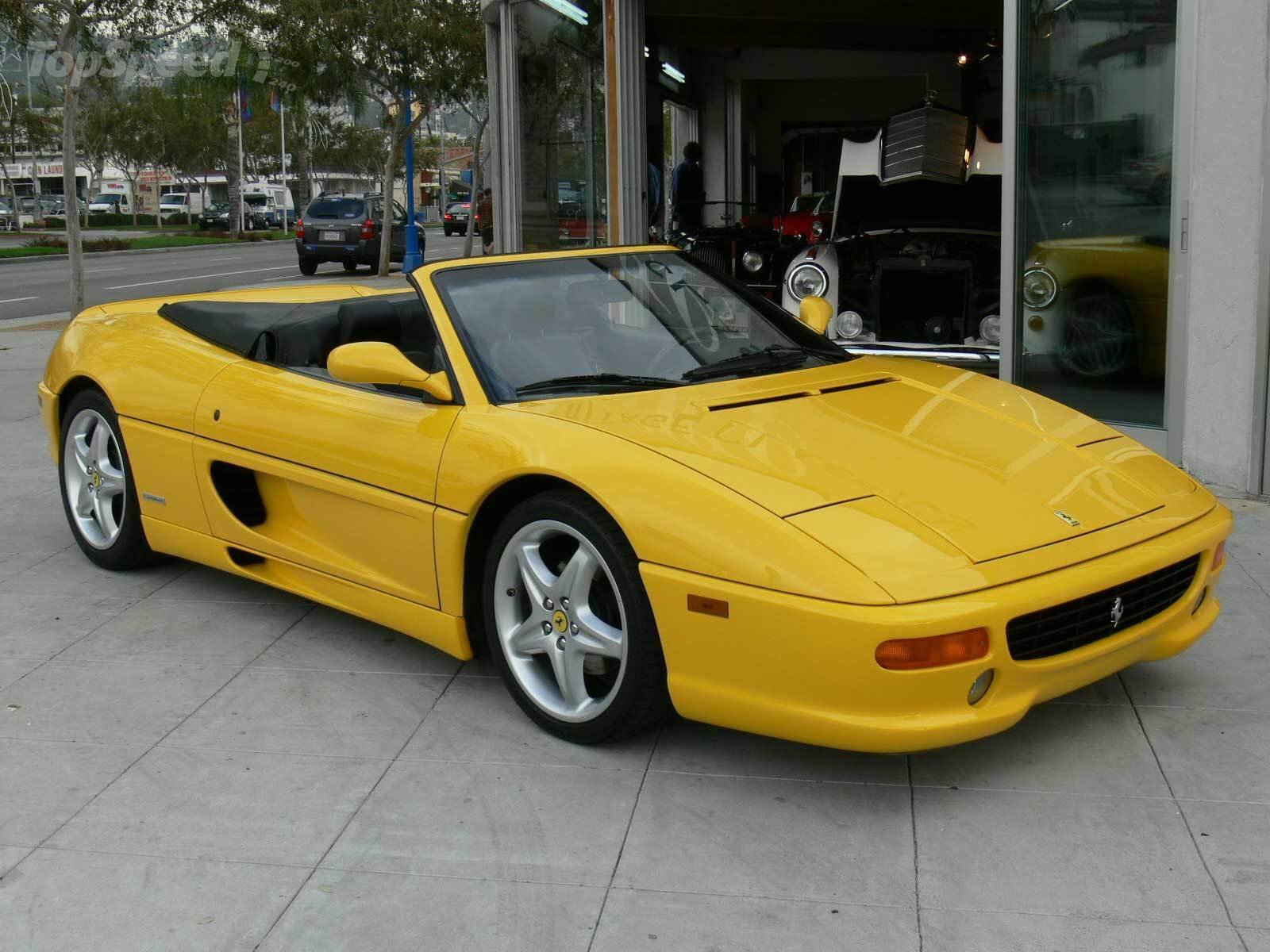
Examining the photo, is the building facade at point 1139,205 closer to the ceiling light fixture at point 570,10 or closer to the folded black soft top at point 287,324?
the ceiling light fixture at point 570,10

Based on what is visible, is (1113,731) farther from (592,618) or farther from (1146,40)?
(1146,40)

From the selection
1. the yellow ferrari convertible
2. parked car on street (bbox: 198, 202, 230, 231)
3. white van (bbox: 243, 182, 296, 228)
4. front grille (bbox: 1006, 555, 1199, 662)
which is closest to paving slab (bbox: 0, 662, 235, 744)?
the yellow ferrari convertible

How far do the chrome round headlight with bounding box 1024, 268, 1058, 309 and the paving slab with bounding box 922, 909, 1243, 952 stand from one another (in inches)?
202

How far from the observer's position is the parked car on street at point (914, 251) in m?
9.34

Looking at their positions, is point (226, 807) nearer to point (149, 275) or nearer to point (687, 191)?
point (687, 191)

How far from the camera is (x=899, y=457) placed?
11.3 feet

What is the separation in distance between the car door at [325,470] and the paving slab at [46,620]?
0.60 metres

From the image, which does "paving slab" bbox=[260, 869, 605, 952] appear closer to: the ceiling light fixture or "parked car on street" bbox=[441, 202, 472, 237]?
the ceiling light fixture

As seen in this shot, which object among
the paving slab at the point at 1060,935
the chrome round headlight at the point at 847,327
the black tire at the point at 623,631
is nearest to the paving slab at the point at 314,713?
the black tire at the point at 623,631

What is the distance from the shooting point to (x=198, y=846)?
3051 mm

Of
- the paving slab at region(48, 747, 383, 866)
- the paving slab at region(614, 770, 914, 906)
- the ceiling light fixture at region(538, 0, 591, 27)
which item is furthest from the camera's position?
the ceiling light fixture at region(538, 0, 591, 27)

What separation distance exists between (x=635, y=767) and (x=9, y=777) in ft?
5.29

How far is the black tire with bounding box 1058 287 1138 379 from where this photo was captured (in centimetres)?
692

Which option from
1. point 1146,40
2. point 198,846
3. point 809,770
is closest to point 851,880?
point 809,770
